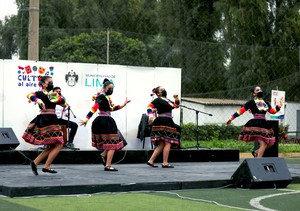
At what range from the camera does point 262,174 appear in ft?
37.8

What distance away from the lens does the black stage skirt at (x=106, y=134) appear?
46.9 ft

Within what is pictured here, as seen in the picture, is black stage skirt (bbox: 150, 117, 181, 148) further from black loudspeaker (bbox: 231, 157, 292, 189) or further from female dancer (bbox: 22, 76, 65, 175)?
black loudspeaker (bbox: 231, 157, 292, 189)

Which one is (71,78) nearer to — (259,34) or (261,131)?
(261,131)

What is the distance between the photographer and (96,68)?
20.0 metres

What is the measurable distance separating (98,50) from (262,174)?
113 ft

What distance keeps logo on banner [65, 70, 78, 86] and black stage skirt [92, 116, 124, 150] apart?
5323 mm

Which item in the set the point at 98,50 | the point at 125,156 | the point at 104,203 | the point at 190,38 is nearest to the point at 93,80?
the point at 125,156

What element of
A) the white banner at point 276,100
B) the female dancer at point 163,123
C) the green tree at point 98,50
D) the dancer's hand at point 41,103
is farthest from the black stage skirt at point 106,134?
the green tree at point 98,50

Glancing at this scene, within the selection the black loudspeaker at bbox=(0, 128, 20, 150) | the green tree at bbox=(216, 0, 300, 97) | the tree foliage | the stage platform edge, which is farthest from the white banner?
the green tree at bbox=(216, 0, 300, 97)

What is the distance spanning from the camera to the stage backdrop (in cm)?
1853

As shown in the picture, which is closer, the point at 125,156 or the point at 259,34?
the point at 125,156

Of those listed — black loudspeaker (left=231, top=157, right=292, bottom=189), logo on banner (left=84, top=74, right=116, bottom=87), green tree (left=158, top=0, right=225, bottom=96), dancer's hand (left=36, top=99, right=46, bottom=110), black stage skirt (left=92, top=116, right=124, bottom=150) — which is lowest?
black loudspeaker (left=231, top=157, right=292, bottom=189)

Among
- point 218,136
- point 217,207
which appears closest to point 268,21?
point 218,136

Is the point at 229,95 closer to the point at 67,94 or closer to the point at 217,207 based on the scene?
the point at 67,94
